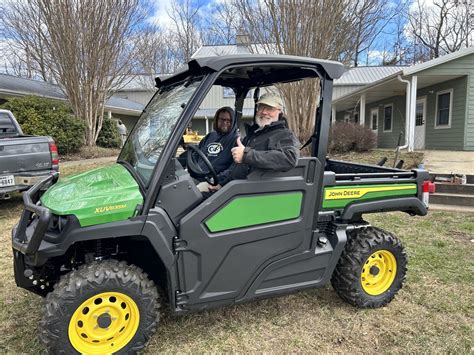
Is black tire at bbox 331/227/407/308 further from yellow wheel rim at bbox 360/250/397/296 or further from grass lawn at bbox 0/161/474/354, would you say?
grass lawn at bbox 0/161/474/354

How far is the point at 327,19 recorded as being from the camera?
32.8 ft

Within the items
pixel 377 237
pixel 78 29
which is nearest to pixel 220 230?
pixel 377 237

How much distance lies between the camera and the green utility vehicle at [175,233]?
2293 millimetres

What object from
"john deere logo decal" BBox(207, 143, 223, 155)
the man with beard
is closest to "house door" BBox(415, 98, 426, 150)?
"john deere logo decal" BBox(207, 143, 223, 155)

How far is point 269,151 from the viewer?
2.57 metres

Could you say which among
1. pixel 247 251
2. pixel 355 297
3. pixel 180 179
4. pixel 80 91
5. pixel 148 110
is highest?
pixel 80 91

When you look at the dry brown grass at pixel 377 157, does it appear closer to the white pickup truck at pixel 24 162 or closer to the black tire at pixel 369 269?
the black tire at pixel 369 269

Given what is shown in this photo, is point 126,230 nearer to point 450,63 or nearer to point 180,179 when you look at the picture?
point 180,179

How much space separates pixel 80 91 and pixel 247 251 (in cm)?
1254

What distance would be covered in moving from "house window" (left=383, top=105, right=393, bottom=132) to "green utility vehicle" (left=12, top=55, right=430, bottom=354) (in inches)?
593

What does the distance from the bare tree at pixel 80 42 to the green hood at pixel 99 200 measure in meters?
11.7

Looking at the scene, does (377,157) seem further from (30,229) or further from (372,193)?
(30,229)

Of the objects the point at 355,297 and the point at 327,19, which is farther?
the point at 327,19

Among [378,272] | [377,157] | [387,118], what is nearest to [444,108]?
[387,118]
